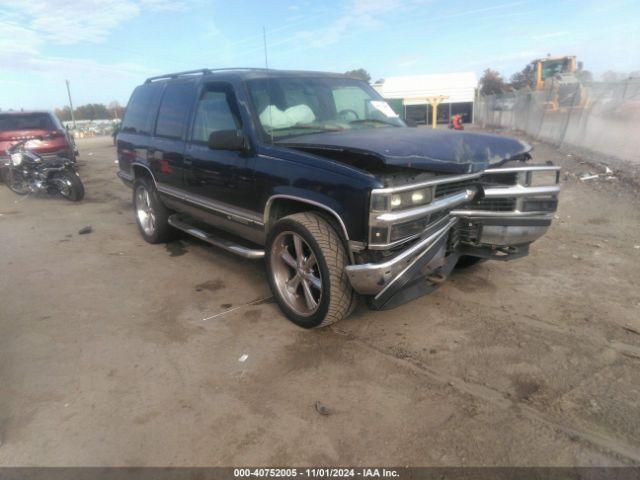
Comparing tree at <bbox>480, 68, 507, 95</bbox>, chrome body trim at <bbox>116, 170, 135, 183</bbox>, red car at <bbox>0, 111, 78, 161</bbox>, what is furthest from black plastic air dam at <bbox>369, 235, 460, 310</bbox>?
tree at <bbox>480, 68, 507, 95</bbox>

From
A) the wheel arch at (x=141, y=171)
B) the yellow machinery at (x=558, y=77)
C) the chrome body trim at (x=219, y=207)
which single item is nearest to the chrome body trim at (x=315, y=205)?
the chrome body trim at (x=219, y=207)

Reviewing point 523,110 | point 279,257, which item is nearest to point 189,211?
point 279,257

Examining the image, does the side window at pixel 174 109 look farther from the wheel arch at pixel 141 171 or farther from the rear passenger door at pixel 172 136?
the wheel arch at pixel 141 171

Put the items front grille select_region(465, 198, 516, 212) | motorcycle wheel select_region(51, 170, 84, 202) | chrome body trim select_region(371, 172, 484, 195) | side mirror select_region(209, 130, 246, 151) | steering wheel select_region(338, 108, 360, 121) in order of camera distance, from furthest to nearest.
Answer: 1. motorcycle wheel select_region(51, 170, 84, 202)
2. steering wheel select_region(338, 108, 360, 121)
3. side mirror select_region(209, 130, 246, 151)
4. front grille select_region(465, 198, 516, 212)
5. chrome body trim select_region(371, 172, 484, 195)

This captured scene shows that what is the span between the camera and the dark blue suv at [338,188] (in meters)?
3.06

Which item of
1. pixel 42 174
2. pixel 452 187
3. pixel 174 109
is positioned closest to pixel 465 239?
pixel 452 187

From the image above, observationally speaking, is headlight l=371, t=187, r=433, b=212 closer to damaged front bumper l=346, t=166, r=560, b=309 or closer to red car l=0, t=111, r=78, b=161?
damaged front bumper l=346, t=166, r=560, b=309

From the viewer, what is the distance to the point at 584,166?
9969mm

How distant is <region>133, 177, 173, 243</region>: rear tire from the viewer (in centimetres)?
591

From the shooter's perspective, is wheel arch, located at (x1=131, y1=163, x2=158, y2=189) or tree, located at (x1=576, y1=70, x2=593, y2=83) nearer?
wheel arch, located at (x1=131, y1=163, x2=158, y2=189)

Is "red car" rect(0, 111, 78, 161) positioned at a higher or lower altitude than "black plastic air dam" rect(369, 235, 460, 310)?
higher

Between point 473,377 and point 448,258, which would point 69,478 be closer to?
point 473,377

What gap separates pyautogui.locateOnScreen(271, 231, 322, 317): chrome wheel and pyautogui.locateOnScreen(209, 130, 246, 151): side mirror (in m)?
0.84

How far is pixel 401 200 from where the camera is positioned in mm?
3016
